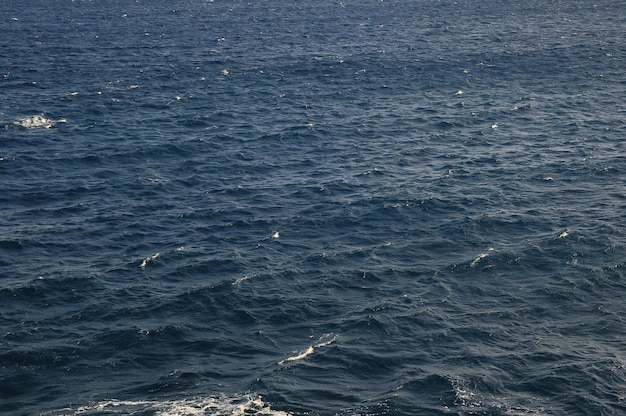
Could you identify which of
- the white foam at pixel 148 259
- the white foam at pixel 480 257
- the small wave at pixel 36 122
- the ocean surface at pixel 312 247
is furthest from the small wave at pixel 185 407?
the small wave at pixel 36 122

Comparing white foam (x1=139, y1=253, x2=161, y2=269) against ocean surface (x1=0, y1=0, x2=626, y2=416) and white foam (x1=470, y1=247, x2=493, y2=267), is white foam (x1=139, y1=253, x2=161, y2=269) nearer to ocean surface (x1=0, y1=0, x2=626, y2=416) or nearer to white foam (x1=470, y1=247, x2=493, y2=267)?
ocean surface (x1=0, y1=0, x2=626, y2=416)

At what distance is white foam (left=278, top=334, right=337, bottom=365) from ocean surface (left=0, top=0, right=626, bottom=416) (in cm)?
22

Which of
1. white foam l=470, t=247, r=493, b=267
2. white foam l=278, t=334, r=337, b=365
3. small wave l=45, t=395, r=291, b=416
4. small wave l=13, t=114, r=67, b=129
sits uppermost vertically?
small wave l=13, t=114, r=67, b=129

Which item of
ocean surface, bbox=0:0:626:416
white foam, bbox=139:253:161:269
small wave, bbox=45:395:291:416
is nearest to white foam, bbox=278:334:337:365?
ocean surface, bbox=0:0:626:416

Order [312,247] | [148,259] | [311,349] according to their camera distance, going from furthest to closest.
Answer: [312,247] < [148,259] < [311,349]

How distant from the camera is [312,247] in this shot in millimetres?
95438

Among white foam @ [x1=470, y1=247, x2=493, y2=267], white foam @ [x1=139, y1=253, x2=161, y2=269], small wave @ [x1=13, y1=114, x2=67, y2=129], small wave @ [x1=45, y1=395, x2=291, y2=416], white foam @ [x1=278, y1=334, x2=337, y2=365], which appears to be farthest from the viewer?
small wave @ [x1=13, y1=114, x2=67, y2=129]

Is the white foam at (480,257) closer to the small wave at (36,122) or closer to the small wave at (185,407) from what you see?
the small wave at (185,407)

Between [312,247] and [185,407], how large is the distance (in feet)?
109

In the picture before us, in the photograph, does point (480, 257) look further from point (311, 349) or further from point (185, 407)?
point (185, 407)

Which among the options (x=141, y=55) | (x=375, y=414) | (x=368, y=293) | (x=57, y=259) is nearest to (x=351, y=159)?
(x=368, y=293)

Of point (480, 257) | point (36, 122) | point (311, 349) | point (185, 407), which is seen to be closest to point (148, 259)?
point (311, 349)

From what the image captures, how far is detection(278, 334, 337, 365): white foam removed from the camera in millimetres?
73875

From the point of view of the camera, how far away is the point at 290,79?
171 m
